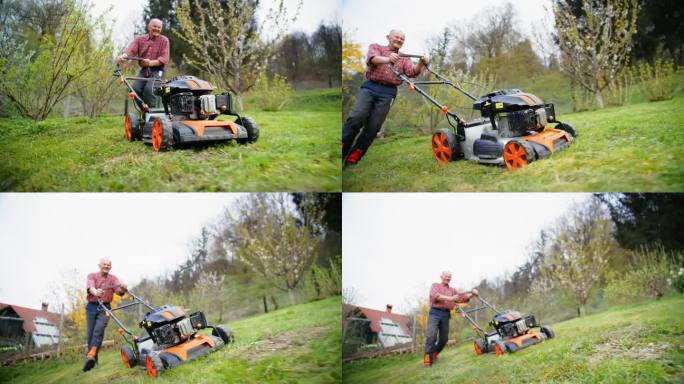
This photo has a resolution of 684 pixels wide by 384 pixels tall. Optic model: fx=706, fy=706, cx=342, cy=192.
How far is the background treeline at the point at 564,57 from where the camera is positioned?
576 cm

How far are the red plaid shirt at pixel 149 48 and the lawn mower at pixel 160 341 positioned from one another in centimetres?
199

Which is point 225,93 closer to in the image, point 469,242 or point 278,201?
point 278,201

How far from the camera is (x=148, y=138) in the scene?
19.1ft

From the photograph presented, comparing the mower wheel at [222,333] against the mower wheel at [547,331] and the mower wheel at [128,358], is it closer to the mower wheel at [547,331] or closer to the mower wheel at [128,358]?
the mower wheel at [128,358]

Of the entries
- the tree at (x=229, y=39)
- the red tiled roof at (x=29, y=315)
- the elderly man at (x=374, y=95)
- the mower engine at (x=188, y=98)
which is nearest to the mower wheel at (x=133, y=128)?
the mower engine at (x=188, y=98)

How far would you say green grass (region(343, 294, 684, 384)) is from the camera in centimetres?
543

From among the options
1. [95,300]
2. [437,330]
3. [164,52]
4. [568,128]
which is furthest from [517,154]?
[95,300]

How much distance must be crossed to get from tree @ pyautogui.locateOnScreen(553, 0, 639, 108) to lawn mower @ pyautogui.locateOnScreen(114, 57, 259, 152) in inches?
114

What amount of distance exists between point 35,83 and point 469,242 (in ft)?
13.2

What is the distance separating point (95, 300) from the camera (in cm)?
596

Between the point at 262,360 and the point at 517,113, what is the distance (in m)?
3.09

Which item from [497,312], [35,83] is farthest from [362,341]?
[35,83]

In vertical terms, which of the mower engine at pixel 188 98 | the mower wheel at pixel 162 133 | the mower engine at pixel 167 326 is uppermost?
the mower engine at pixel 188 98

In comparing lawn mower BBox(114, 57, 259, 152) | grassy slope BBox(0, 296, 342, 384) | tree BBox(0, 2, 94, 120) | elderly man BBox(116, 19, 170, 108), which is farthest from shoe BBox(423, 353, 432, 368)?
tree BBox(0, 2, 94, 120)
